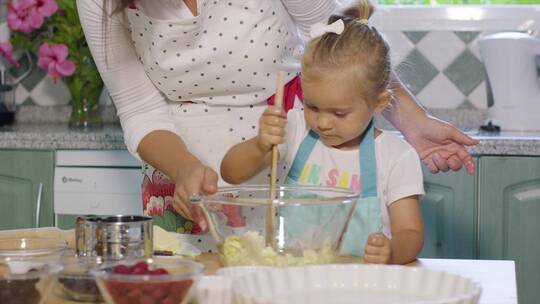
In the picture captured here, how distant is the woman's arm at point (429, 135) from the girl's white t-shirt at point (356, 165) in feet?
0.25

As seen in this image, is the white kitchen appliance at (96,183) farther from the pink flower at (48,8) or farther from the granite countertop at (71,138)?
the pink flower at (48,8)

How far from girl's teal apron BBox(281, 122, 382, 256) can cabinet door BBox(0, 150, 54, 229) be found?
1546 mm

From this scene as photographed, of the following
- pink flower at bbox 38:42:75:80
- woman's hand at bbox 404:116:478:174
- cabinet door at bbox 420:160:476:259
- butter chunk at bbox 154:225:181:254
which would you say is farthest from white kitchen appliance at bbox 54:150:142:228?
butter chunk at bbox 154:225:181:254

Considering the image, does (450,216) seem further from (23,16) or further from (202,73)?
(23,16)

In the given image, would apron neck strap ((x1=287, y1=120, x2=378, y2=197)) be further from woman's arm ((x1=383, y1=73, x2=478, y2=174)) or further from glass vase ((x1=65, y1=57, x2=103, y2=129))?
glass vase ((x1=65, y1=57, x2=103, y2=129))

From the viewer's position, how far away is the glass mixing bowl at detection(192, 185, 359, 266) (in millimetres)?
1214

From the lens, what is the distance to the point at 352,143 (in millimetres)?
1687

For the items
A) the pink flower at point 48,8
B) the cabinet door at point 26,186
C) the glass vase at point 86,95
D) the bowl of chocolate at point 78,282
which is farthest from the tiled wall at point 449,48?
the bowl of chocolate at point 78,282

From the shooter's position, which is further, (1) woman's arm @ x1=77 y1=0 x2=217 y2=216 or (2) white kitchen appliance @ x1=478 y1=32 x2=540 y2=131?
(2) white kitchen appliance @ x1=478 y1=32 x2=540 y2=131

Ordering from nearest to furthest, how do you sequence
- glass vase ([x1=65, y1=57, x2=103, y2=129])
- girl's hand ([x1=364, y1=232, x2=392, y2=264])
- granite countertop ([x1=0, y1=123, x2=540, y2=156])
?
girl's hand ([x1=364, y1=232, x2=392, y2=264]), granite countertop ([x1=0, y1=123, x2=540, y2=156]), glass vase ([x1=65, y1=57, x2=103, y2=129])

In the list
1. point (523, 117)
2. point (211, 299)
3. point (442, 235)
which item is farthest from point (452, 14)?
point (211, 299)

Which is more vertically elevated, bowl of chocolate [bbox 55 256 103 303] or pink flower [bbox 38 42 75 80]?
pink flower [bbox 38 42 75 80]

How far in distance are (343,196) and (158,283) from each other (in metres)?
0.35

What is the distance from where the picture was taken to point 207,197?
4.11ft
